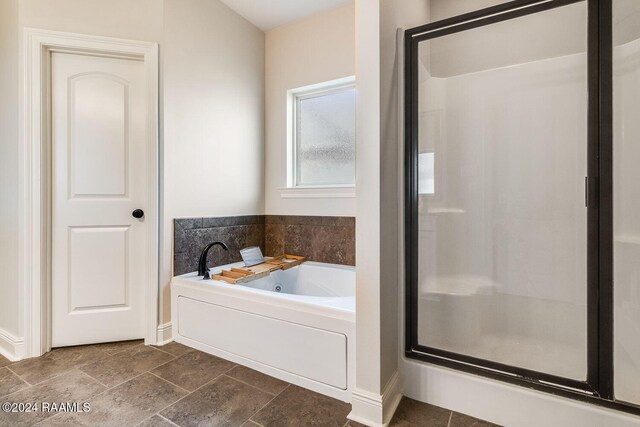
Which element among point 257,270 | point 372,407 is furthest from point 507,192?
point 257,270

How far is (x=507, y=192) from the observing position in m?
1.56

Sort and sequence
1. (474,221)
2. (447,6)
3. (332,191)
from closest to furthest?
1. (474,221)
2. (447,6)
3. (332,191)

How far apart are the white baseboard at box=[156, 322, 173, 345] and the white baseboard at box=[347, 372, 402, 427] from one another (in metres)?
1.46

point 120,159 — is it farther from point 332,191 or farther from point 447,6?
point 447,6

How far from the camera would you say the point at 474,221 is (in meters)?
1.64

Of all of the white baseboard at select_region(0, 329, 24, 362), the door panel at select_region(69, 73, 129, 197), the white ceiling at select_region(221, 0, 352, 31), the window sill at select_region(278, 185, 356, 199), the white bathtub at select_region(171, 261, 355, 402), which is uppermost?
the white ceiling at select_region(221, 0, 352, 31)

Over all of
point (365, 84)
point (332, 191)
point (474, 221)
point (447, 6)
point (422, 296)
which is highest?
point (447, 6)

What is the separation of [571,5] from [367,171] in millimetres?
1091

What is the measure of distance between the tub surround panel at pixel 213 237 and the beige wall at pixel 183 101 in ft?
0.22

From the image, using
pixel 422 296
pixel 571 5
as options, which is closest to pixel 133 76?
pixel 422 296

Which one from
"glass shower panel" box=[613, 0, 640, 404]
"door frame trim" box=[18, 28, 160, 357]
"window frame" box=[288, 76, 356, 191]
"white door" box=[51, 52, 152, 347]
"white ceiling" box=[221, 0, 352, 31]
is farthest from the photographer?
"window frame" box=[288, 76, 356, 191]

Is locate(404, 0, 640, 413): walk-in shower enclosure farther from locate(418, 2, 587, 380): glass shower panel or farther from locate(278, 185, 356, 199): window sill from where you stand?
locate(278, 185, 356, 199): window sill

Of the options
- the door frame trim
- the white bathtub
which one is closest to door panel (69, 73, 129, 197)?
the door frame trim

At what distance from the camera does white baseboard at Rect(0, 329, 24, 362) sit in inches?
79.1
